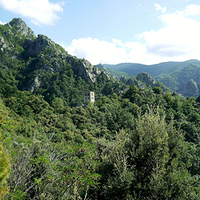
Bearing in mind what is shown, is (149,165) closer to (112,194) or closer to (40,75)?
(112,194)

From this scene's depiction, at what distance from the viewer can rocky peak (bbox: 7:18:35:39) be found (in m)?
144

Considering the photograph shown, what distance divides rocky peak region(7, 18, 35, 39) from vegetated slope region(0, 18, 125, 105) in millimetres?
8560

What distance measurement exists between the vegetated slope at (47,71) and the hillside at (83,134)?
2.07ft

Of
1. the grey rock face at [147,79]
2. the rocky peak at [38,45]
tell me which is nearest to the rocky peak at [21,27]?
the rocky peak at [38,45]

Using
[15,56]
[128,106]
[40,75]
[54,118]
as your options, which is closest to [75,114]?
[54,118]

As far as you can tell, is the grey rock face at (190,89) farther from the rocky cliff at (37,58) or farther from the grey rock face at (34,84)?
the grey rock face at (34,84)

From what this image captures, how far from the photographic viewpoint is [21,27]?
481 feet

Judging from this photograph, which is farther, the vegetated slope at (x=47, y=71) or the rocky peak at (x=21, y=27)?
the rocky peak at (x=21, y=27)

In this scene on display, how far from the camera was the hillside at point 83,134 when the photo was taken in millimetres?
6062

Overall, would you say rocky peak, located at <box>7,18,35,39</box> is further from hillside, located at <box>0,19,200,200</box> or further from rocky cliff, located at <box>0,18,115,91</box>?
rocky cliff, located at <box>0,18,115,91</box>

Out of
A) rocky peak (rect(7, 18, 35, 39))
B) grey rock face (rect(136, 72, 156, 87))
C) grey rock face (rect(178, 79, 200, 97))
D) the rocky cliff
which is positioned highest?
rocky peak (rect(7, 18, 35, 39))

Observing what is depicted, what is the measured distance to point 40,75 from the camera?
351 feet

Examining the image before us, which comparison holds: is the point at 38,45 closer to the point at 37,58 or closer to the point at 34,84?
the point at 37,58

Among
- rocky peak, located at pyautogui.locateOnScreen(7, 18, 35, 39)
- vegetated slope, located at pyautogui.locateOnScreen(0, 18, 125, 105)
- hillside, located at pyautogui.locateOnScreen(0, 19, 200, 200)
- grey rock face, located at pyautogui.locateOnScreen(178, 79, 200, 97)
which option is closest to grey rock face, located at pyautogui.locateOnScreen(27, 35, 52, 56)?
vegetated slope, located at pyautogui.locateOnScreen(0, 18, 125, 105)
